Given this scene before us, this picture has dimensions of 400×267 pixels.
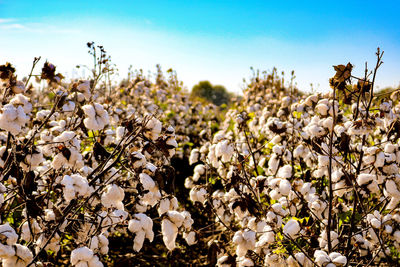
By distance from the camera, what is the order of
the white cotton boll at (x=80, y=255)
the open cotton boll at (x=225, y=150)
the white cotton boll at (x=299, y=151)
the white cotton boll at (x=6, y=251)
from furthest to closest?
the white cotton boll at (x=299, y=151), the open cotton boll at (x=225, y=150), the white cotton boll at (x=80, y=255), the white cotton boll at (x=6, y=251)

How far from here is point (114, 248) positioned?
11.7 ft

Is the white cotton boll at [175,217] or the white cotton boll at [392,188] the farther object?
the white cotton boll at [392,188]

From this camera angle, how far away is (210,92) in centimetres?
1956

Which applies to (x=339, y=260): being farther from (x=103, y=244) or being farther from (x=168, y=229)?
(x=103, y=244)

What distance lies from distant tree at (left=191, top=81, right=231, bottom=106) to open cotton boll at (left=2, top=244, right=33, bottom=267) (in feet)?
54.8

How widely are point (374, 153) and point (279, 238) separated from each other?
0.77 meters

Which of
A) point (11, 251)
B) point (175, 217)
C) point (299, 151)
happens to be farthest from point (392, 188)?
point (11, 251)

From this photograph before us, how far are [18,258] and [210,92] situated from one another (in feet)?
60.3

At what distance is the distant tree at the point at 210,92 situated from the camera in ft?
62.7

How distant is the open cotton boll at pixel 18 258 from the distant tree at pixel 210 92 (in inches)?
658

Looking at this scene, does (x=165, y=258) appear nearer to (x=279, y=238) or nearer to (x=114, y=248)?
(x=114, y=248)

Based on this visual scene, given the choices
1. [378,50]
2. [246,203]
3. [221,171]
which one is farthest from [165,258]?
[378,50]

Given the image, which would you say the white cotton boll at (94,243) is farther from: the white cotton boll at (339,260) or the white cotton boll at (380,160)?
the white cotton boll at (380,160)

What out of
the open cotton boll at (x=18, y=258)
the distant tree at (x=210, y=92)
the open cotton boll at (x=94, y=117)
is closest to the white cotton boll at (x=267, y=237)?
the open cotton boll at (x=94, y=117)
